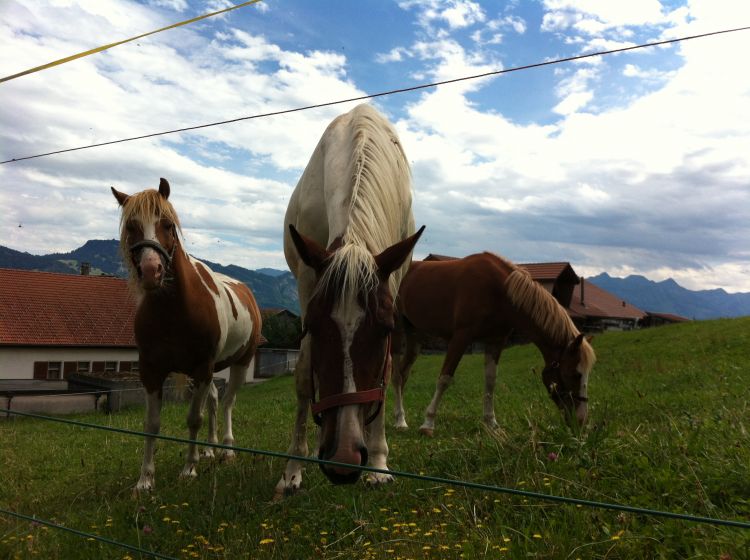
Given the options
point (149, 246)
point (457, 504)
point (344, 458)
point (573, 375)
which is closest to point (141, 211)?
point (149, 246)

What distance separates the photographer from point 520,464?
3.79 m

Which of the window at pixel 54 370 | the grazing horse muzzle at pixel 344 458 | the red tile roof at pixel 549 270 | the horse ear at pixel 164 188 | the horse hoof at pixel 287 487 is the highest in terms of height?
the red tile roof at pixel 549 270

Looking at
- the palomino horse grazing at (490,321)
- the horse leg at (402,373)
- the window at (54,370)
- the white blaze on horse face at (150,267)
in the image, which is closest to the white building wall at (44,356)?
the window at (54,370)

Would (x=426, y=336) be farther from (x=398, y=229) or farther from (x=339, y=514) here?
(x=339, y=514)

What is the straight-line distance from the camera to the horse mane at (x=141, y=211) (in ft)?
Answer: 15.5

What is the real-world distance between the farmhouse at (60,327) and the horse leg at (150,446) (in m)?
29.5

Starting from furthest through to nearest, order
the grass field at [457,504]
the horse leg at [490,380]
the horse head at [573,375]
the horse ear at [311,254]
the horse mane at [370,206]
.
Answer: the horse leg at [490,380], the horse head at [573,375], the horse ear at [311,254], the horse mane at [370,206], the grass field at [457,504]

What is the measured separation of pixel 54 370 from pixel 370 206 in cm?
3486

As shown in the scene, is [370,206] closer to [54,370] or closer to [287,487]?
[287,487]

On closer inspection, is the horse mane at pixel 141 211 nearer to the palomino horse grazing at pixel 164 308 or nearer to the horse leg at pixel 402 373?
the palomino horse grazing at pixel 164 308

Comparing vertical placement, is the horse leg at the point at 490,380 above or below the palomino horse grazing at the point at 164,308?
below

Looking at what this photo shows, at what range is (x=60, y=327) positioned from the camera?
33.1m

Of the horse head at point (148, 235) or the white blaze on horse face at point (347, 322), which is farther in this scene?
the horse head at point (148, 235)

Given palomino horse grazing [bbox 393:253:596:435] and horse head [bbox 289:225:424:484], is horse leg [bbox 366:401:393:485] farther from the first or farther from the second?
palomino horse grazing [bbox 393:253:596:435]
